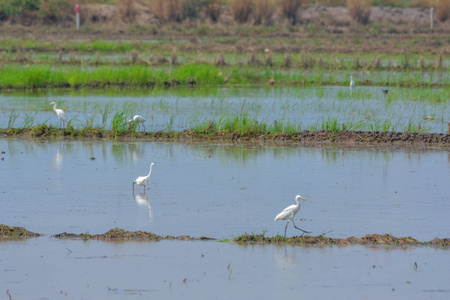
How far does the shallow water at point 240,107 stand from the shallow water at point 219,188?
231 centimetres

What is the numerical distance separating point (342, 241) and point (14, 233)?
393 centimetres

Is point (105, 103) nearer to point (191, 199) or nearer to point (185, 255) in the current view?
point (191, 199)

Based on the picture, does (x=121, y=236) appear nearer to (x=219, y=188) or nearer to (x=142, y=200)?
(x=142, y=200)

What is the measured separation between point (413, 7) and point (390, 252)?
1862 inches

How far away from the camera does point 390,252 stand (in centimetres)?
883

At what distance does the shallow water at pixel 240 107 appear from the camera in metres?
18.9

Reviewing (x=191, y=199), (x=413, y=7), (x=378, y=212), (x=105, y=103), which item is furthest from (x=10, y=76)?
(x=413, y=7)

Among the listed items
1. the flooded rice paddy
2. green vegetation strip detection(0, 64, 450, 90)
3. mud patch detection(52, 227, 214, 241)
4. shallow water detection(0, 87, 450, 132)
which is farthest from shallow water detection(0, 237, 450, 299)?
green vegetation strip detection(0, 64, 450, 90)

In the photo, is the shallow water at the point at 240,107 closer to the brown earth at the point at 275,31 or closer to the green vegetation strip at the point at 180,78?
the green vegetation strip at the point at 180,78

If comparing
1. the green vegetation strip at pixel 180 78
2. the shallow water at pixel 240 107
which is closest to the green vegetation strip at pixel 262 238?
the shallow water at pixel 240 107

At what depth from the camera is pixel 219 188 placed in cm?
1224

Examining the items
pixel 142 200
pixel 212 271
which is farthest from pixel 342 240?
→ pixel 142 200

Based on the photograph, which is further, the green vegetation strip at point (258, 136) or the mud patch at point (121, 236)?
the green vegetation strip at point (258, 136)

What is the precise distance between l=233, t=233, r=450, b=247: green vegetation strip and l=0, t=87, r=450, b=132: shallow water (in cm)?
828
